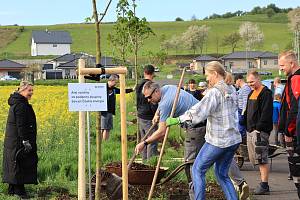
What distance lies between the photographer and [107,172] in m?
8.20

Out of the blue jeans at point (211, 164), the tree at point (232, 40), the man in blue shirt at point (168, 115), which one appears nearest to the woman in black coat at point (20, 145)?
the man in blue shirt at point (168, 115)

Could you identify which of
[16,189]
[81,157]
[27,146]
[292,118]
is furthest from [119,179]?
[292,118]

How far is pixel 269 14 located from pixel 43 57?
87701mm

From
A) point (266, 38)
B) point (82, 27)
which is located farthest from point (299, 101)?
point (82, 27)

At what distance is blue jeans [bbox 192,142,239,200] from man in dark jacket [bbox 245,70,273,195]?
2.04 meters

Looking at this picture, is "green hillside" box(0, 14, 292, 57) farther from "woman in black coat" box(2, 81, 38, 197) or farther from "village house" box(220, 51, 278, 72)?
"woman in black coat" box(2, 81, 38, 197)

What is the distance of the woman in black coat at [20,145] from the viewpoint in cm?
884

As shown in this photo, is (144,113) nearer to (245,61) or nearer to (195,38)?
(245,61)

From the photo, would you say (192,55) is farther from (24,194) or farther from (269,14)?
(24,194)

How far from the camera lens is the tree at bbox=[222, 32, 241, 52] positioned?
130750mm

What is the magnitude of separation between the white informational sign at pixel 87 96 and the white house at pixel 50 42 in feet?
392

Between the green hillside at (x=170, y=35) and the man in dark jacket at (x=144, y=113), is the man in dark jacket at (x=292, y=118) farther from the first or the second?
the green hillside at (x=170, y=35)

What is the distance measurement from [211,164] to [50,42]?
120580 millimetres

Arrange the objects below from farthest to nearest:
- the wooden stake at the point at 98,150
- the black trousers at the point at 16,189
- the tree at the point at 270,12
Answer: the tree at the point at 270,12 → the black trousers at the point at 16,189 → the wooden stake at the point at 98,150
